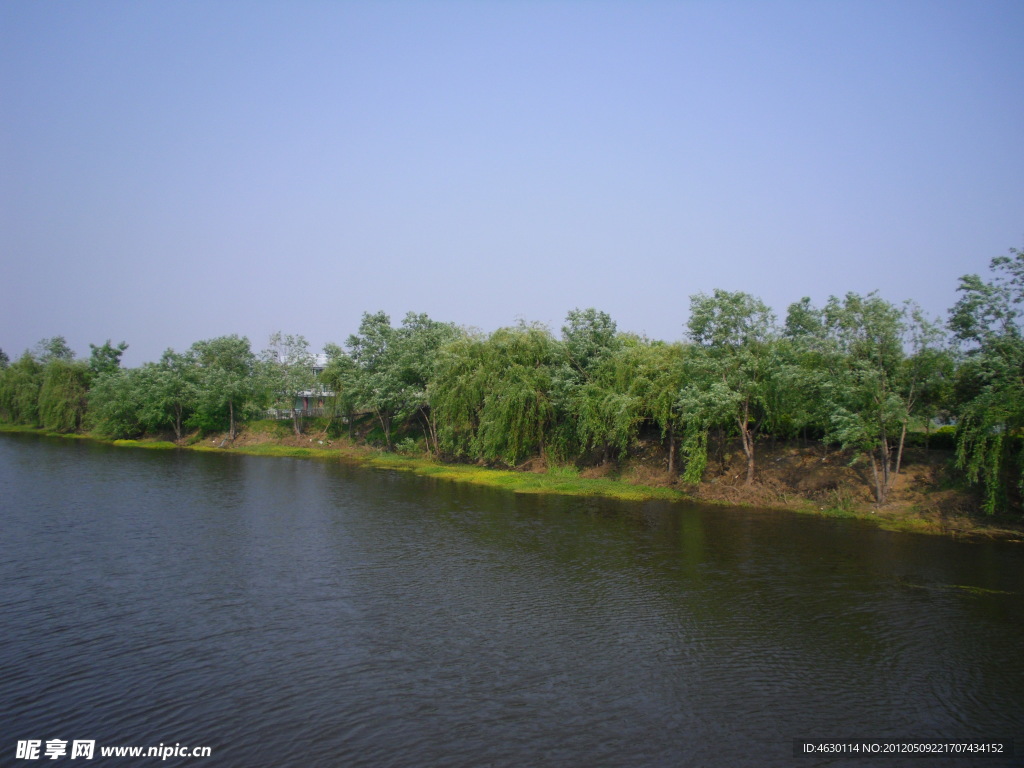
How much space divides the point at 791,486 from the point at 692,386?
756 cm

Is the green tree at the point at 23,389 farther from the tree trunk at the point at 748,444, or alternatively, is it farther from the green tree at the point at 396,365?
the tree trunk at the point at 748,444

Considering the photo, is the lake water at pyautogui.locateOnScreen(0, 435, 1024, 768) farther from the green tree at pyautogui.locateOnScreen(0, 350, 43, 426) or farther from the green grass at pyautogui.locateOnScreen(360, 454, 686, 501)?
the green tree at pyautogui.locateOnScreen(0, 350, 43, 426)

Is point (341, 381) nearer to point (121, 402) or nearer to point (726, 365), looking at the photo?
point (121, 402)

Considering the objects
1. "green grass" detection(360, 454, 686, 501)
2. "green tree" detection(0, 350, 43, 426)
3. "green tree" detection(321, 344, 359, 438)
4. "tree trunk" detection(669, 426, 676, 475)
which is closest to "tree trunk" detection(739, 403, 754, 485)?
"green grass" detection(360, 454, 686, 501)

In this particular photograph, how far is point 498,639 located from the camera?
53.9 feet

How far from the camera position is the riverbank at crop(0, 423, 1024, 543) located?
29.4 metres

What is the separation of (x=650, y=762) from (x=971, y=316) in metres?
25.8

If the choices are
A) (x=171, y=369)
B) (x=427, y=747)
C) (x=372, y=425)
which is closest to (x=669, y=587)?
(x=427, y=747)

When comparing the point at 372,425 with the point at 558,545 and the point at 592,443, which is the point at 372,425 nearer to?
the point at 592,443

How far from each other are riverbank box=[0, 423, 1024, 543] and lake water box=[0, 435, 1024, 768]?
234 cm

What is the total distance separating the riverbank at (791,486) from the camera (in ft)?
96.6

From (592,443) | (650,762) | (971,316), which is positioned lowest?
(650,762)

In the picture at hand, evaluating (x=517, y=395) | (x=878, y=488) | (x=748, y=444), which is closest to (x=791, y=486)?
(x=748, y=444)

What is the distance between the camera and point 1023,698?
13.7 metres
